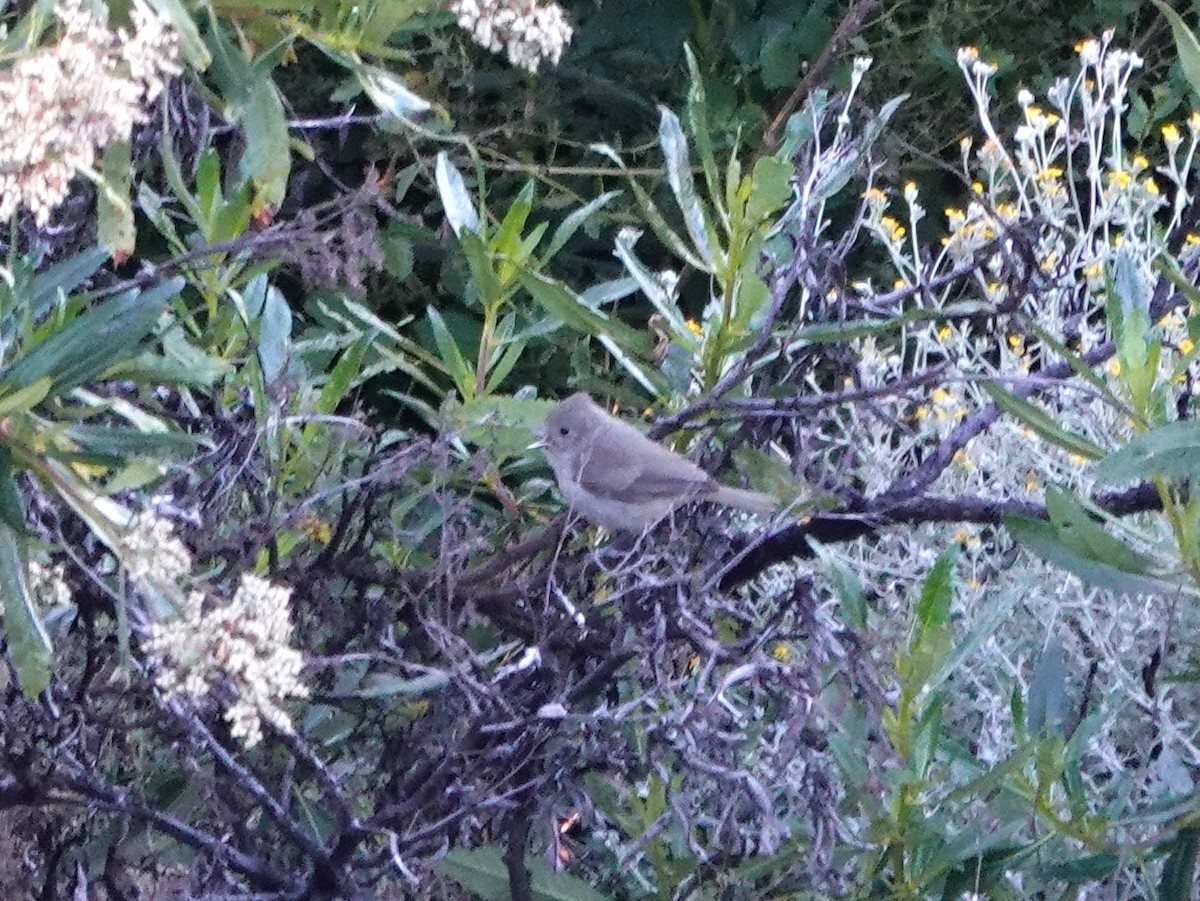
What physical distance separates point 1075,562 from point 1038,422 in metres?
0.15

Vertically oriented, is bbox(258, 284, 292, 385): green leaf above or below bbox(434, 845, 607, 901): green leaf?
above

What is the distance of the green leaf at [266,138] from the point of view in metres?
1.97

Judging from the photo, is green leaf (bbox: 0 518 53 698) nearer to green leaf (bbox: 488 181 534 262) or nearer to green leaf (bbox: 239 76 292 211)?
green leaf (bbox: 239 76 292 211)

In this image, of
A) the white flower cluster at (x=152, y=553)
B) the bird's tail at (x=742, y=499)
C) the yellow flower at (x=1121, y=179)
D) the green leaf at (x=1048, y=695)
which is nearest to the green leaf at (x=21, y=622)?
the white flower cluster at (x=152, y=553)

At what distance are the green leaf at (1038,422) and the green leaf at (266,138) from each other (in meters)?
0.79

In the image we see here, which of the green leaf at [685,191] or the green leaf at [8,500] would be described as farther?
the green leaf at [685,191]

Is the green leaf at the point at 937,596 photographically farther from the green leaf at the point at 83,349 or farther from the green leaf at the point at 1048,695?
the green leaf at the point at 83,349

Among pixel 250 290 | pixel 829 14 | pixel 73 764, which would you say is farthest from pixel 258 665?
pixel 829 14

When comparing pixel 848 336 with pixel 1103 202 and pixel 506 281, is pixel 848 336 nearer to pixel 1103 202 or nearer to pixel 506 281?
pixel 506 281

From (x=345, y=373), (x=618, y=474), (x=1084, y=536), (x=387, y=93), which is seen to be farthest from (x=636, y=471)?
(x=1084, y=536)

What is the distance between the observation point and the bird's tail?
87.8 inches

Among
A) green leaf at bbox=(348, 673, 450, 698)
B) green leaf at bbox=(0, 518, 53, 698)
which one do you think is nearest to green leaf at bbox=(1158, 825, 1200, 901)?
green leaf at bbox=(348, 673, 450, 698)

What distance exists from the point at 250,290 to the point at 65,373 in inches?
26.5

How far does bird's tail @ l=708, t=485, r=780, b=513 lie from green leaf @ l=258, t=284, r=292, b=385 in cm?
56
